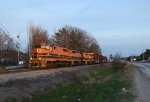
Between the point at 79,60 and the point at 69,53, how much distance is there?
14728mm

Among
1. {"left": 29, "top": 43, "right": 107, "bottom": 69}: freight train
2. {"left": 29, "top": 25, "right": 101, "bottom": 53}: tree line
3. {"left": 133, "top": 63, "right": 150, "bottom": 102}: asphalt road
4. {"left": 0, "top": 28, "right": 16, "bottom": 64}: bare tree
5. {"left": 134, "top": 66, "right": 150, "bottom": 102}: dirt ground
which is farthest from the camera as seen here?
{"left": 29, "top": 25, "right": 101, "bottom": 53}: tree line

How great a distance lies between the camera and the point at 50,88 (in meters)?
31.1

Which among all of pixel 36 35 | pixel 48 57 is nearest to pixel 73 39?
pixel 36 35

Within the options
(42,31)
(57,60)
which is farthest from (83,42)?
(57,60)

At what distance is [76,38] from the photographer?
149m

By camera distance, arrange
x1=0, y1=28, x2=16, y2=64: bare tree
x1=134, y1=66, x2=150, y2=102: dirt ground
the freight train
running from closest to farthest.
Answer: x1=134, y1=66, x2=150, y2=102: dirt ground < the freight train < x1=0, y1=28, x2=16, y2=64: bare tree

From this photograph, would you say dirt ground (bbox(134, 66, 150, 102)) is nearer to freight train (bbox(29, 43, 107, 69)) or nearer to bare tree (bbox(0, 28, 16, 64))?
freight train (bbox(29, 43, 107, 69))

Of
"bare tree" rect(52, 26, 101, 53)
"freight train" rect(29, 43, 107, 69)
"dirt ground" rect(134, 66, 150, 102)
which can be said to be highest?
"bare tree" rect(52, 26, 101, 53)

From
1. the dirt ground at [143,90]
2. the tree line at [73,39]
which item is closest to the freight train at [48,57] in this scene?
the dirt ground at [143,90]

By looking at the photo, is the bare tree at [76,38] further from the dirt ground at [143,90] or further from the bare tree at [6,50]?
the dirt ground at [143,90]

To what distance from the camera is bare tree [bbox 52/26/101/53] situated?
460ft

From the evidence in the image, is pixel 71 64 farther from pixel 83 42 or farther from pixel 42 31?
pixel 83 42

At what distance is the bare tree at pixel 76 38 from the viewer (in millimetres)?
140250

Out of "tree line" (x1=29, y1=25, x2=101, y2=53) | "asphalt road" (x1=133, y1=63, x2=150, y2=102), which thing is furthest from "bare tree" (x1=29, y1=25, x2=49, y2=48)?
"asphalt road" (x1=133, y1=63, x2=150, y2=102)
